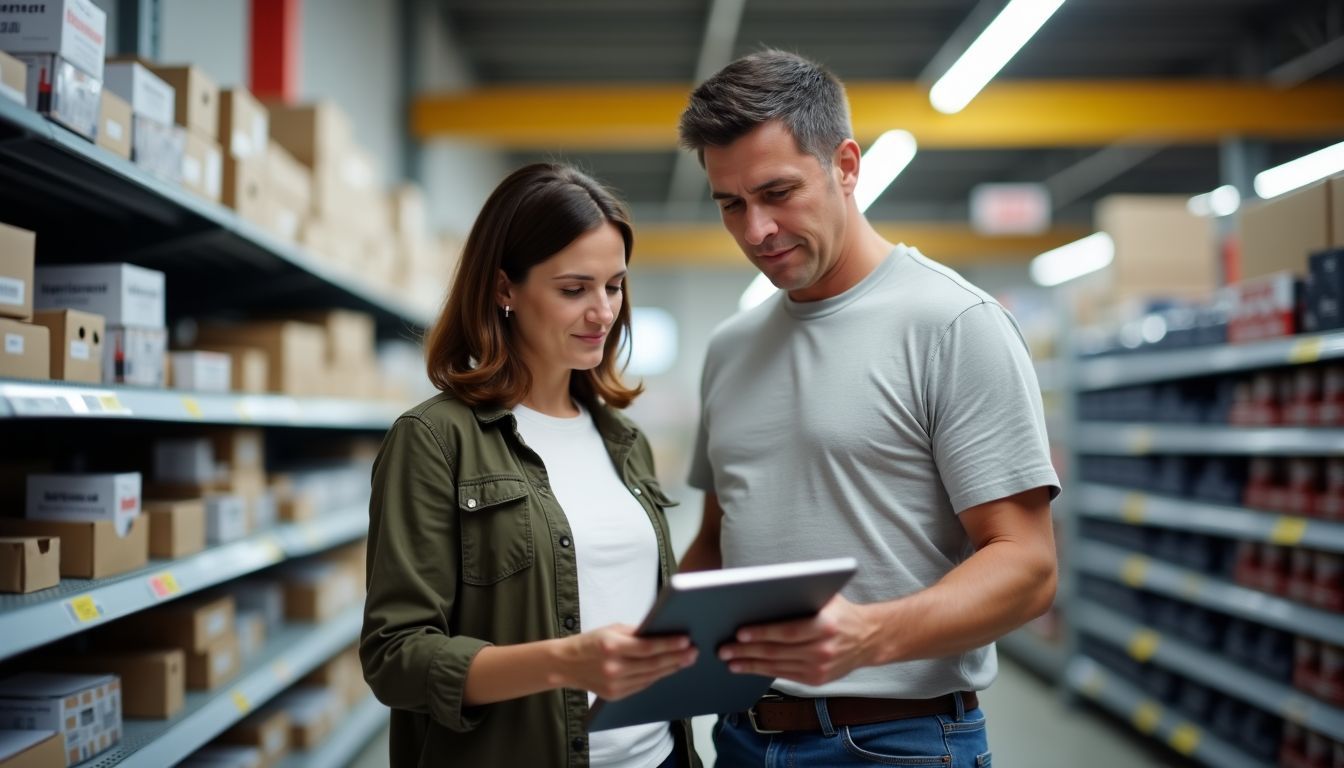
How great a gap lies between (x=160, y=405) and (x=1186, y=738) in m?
4.04

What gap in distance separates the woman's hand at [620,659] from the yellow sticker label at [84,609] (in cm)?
112

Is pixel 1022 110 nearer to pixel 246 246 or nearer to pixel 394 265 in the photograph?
pixel 394 265

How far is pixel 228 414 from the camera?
247cm

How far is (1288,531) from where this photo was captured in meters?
3.32

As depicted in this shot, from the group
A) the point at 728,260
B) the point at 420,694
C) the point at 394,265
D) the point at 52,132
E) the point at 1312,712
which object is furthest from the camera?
the point at 728,260

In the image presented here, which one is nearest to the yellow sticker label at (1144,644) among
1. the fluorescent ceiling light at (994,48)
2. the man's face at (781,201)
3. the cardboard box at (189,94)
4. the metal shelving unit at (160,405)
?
the fluorescent ceiling light at (994,48)

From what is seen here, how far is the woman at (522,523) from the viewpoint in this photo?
1354mm

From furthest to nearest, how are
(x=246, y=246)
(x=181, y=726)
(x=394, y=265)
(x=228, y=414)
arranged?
1. (x=394, y=265)
2. (x=246, y=246)
3. (x=228, y=414)
4. (x=181, y=726)

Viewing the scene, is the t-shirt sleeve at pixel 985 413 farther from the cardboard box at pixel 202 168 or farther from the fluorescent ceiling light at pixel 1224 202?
the fluorescent ceiling light at pixel 1224 202

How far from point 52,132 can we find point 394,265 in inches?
126

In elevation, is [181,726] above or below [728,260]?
below

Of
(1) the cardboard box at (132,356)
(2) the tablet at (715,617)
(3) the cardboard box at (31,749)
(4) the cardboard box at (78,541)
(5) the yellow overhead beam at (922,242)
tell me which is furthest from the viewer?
(5) the yellow overhead beam at (922,242)

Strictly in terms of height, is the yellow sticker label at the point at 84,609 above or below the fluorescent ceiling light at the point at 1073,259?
below

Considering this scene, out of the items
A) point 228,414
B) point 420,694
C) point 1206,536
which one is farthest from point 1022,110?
point 420,694
